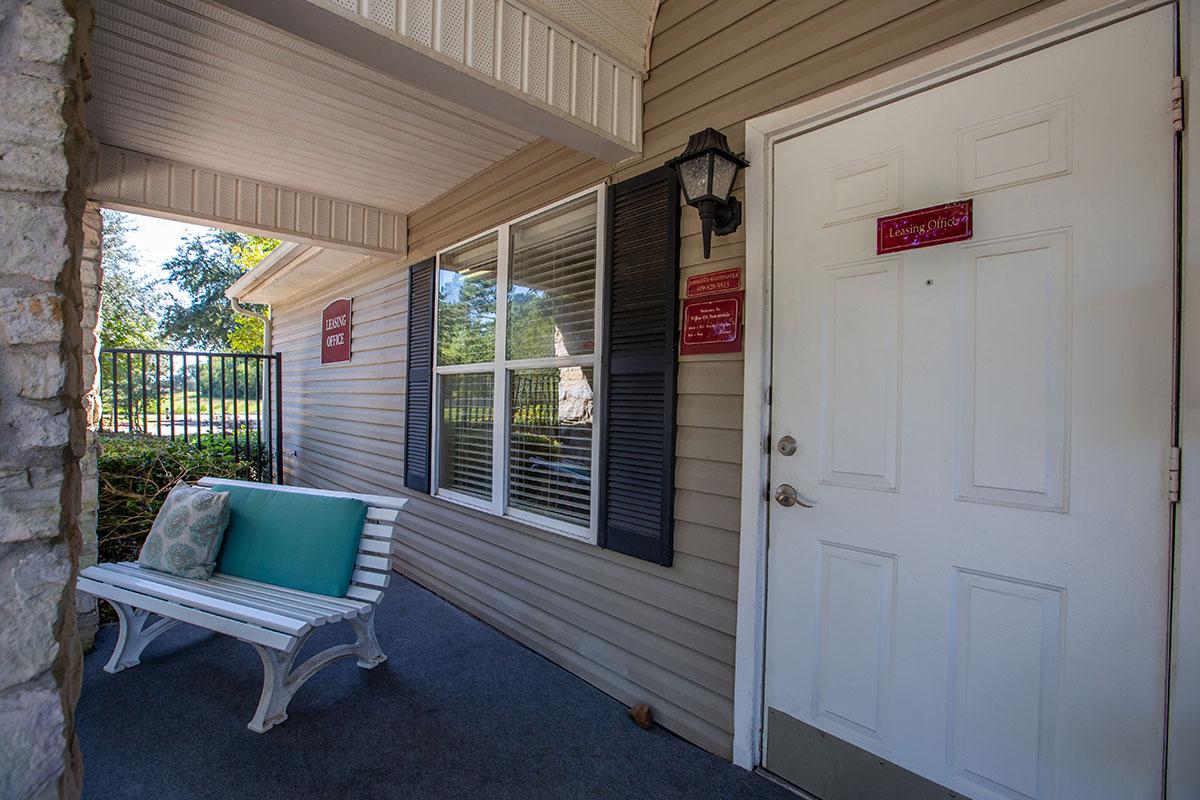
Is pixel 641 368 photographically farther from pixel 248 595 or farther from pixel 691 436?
pixel 248 595

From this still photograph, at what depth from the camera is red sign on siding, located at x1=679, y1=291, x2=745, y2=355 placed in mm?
2014

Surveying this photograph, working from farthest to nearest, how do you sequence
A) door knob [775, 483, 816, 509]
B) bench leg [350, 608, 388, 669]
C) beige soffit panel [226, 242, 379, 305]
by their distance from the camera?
beige soffit panel [226, 242, 379, 305]
bench leg [350, 608, 388, 669]
door knob [775, 483, 816, 509]

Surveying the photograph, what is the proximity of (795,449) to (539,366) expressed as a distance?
1.48m

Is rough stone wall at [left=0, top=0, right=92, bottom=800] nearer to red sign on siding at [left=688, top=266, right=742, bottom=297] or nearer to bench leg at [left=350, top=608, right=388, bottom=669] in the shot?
bench leg at [left=350, top=608, right=388, bottom=669]

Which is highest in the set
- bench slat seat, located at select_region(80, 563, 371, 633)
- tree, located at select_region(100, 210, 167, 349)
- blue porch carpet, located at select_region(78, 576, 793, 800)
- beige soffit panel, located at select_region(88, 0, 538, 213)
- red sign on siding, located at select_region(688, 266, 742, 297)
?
tree, located at select_region(100, 210, 167, 349)

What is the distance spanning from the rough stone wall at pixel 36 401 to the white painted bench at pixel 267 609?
105 cm

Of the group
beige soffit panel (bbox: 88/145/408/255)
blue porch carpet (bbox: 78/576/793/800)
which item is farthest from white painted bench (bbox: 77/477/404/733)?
beige soffit panel (bbox: 88/145/408/255)

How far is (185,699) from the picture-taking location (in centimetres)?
238

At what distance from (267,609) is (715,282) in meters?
2.15

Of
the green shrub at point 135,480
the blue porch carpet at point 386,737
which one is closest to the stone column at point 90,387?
the blue porch carpet at point 386,737

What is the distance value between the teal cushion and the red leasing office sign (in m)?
2.68

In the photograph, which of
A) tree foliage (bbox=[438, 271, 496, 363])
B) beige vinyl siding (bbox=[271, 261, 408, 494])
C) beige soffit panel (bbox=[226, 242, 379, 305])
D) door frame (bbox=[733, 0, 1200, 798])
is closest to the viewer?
door frame (bbox=[733, 0, 1200, 798])

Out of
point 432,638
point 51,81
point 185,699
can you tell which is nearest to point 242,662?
point 185,699

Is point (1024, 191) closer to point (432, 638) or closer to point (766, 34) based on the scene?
point (766, 34)
